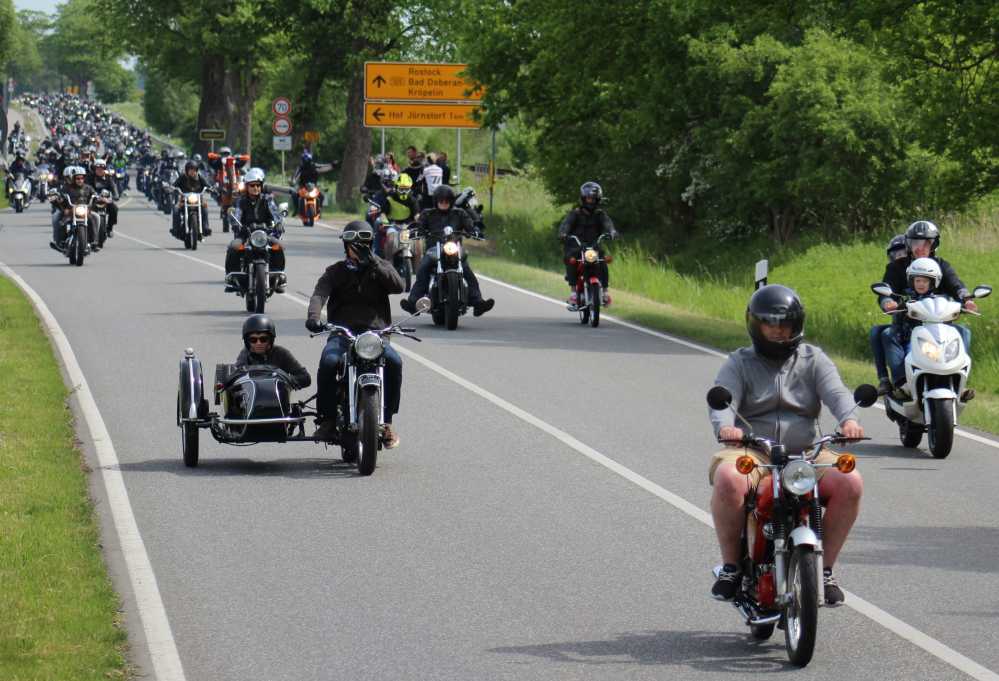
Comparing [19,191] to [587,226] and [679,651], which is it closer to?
[587,226]

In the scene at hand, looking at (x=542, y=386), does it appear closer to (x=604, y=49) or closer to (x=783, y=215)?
(x=604, y=49)

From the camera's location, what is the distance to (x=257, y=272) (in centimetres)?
2497

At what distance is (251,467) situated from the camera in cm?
1348

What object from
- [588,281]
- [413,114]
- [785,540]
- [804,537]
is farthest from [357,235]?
[413,114]

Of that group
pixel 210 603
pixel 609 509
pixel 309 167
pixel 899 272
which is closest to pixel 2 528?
pixel 210 603

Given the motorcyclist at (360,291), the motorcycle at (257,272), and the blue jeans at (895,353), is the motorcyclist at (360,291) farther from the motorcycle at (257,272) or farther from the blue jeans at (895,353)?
the motorcycle at (257,272)

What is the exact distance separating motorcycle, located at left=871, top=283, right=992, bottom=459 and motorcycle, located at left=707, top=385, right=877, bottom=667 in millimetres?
6367

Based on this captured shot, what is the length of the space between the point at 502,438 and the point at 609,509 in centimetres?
314

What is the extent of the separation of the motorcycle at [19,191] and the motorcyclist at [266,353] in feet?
139

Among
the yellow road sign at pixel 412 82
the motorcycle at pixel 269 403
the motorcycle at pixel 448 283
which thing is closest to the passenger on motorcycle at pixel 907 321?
the motorcycle at pixel 269 403

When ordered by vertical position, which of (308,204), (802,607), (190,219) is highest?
(802,607)

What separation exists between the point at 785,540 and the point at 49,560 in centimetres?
386

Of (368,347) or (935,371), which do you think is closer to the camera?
(368,347)

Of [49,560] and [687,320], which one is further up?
[49,560]
